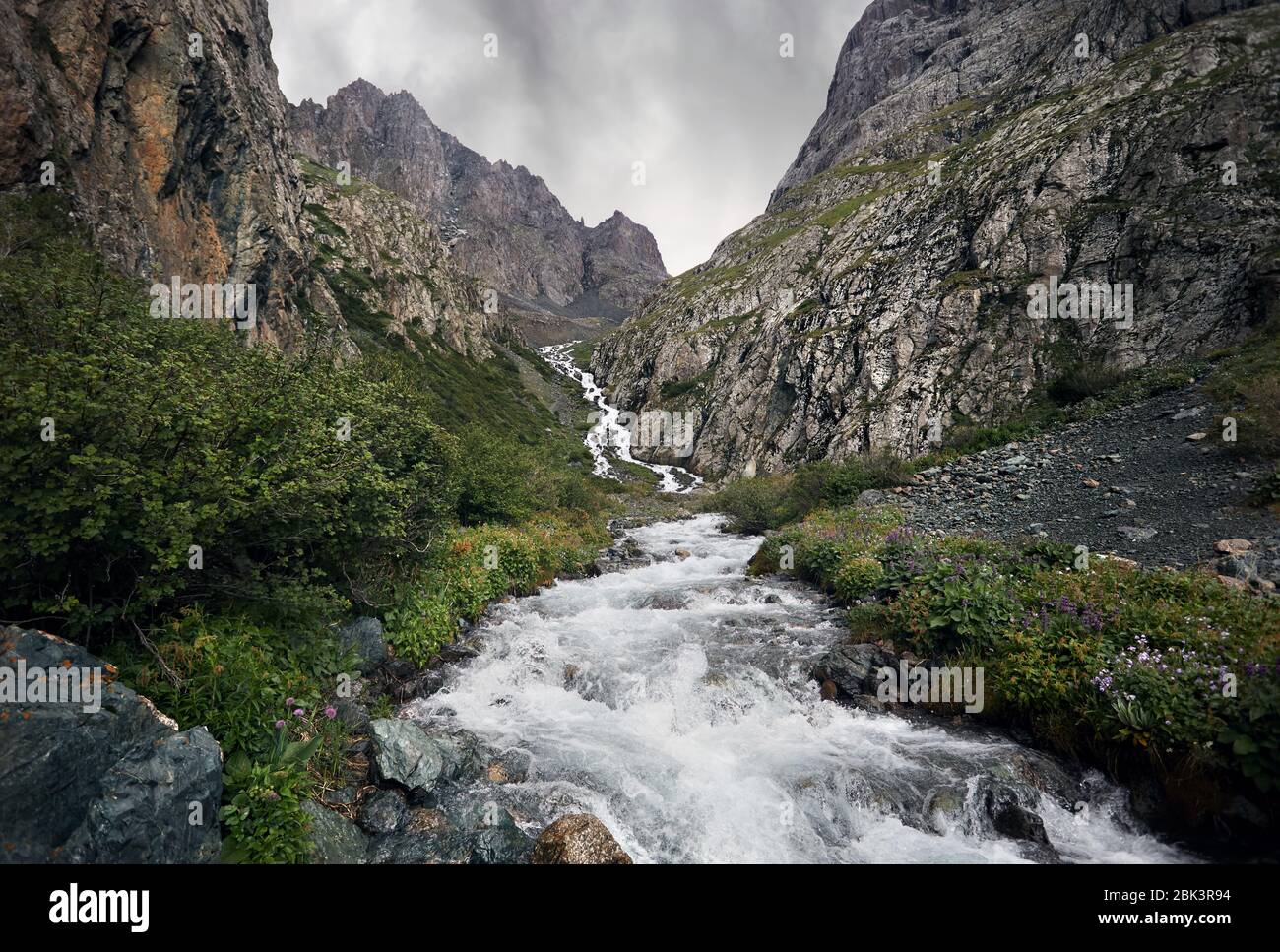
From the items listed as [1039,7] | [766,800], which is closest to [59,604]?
[766,800]

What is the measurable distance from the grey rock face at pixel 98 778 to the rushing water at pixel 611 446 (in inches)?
2739

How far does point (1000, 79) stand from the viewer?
368 ft

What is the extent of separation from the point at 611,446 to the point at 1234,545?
93780 millimetres

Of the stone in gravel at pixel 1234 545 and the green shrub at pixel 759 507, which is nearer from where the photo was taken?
the stone in gravel at pixel 1234 545

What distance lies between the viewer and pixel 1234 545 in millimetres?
10641

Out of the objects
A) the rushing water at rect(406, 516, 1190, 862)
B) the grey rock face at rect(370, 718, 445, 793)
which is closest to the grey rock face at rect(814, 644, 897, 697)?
the rushing water at rect(406, 516, 1190, 862)

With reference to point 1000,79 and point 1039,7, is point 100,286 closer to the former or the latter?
point 1000,79

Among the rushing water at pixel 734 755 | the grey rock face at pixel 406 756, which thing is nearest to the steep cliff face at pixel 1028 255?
the rushing water at pixel 734 755

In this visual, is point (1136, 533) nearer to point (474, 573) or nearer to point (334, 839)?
point (334, 839)

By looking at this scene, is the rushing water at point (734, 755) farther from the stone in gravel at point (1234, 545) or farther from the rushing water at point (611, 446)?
the rushing water at point (611, 446)

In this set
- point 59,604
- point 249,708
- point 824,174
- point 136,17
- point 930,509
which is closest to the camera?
point 59,604

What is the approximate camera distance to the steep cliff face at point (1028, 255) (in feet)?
117
